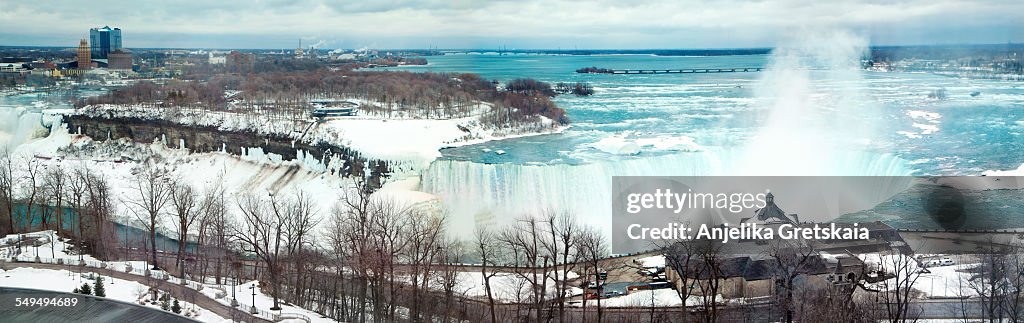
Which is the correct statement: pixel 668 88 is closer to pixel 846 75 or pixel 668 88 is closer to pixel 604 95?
pixel 604 95

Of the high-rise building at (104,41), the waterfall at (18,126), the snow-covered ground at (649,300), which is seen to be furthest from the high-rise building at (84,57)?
the snow-covered ground at (649,300)

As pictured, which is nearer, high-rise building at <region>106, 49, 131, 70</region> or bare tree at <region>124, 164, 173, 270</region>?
bare tree at <region>124, 164, 173, 270</region>

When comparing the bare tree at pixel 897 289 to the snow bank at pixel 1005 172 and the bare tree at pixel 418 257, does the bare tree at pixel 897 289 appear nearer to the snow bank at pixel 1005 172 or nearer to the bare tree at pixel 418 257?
the bare tree at pixel 418 257

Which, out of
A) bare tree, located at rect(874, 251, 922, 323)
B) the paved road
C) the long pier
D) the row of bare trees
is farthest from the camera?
the long pier

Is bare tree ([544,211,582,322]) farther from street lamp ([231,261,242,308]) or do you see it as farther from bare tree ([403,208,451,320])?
street lamp ([231,261,242,308])

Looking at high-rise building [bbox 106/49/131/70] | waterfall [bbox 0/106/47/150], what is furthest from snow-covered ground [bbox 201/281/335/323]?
high-rise building [bbox 106/49/131/70]

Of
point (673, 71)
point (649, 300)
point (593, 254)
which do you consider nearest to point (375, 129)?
point (649, 300)
